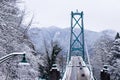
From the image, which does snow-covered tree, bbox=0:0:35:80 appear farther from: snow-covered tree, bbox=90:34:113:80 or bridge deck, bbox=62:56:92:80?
snow-covered tree, bbox=90:34:113:80

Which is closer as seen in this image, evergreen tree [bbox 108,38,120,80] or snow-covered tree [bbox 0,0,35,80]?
snow-covered tree [bbox 0,0,35,80]

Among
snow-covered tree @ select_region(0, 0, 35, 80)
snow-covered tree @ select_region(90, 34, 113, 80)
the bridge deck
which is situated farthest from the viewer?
snow-covered tree @ select_region(90, 34, 113, 80)

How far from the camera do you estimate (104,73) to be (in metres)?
14.5

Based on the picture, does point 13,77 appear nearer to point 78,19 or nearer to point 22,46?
point 22,46

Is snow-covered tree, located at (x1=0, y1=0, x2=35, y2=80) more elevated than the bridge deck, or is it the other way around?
snow-covered tree, located at (x1=0, y1=0, x2=35, y2=80)

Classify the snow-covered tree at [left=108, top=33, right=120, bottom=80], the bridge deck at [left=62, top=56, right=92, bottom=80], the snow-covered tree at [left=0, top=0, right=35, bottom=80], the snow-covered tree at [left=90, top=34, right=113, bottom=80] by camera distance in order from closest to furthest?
the snow-covered tree at [left=0, top=0, right=35, bottom=80] < the bridge deck at [left=62, top=56, right=92, bottom=80] < the snow-covered tree at [left=108, top=33, right=120, bottom=80] < the snow-covered tree at [left=90, top=34, right=113, bottom=80]

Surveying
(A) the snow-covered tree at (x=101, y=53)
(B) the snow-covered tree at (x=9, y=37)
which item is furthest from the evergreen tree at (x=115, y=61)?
(B) the snow-covered tree at (x=9, y=37)

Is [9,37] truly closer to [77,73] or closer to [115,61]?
[77,73]

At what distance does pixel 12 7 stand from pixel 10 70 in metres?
3.32

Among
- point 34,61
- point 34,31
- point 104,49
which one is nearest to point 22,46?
point 34,61

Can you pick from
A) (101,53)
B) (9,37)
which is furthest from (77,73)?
(101,53)

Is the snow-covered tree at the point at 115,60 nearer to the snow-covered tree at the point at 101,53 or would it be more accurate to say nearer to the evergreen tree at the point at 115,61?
the evergreen tree at the point at 115,61

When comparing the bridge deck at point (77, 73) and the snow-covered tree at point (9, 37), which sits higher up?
the snow-covered tree at point (9, 37)

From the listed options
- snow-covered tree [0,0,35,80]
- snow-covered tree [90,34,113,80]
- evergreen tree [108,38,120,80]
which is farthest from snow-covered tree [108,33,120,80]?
snow-covered tree [0,0,35,80]
